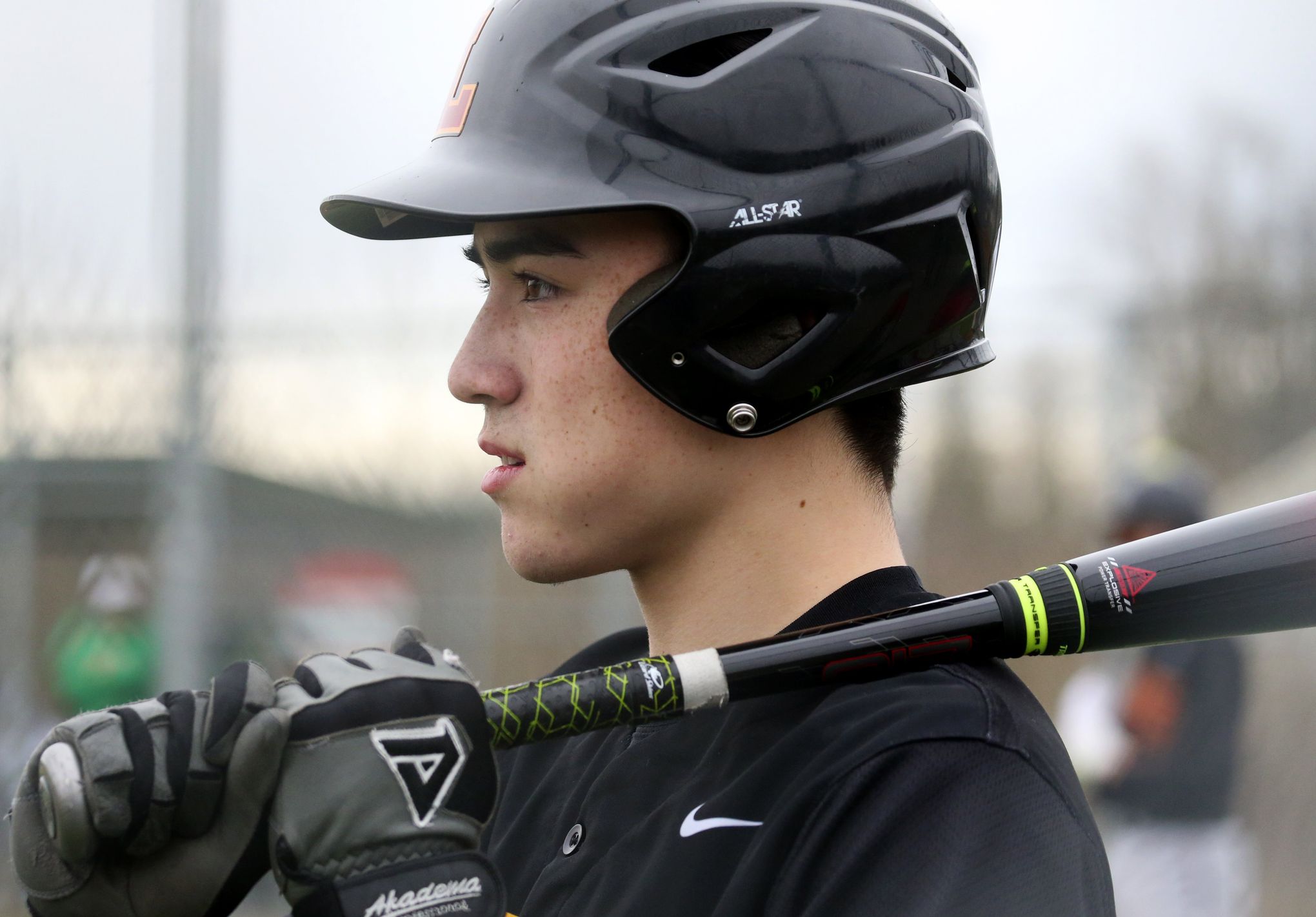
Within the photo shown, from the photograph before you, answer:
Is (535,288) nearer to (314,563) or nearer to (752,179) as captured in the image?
(752,179)

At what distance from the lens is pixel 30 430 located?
13.8ft

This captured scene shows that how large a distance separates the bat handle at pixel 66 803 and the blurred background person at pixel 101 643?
3604mm

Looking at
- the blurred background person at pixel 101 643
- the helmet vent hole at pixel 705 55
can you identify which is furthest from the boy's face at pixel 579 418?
the blurred background person at pixel 101 643

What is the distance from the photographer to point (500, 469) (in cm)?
186

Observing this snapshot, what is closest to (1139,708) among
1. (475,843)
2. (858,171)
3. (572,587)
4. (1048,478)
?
(572,587)

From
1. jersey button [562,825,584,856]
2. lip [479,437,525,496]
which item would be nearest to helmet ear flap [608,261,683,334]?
lip [479,437,525,496]

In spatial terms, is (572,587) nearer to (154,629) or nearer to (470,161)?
(154,629)

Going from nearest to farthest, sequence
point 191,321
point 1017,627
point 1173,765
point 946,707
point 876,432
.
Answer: point 946,707, point 1017,627, point 876,432, point 191,321, point 1173,765

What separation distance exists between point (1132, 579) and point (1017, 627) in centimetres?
18

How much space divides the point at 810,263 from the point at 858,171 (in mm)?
152

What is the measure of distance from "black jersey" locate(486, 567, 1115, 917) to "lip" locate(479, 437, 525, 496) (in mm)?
423

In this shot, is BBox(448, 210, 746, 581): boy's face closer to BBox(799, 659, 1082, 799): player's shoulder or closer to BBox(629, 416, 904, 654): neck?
BBox(629, 416, 904, 654): neck

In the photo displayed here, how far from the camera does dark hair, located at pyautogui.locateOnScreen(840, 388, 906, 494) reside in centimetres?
197

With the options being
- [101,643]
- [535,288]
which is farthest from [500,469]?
[101,643]
